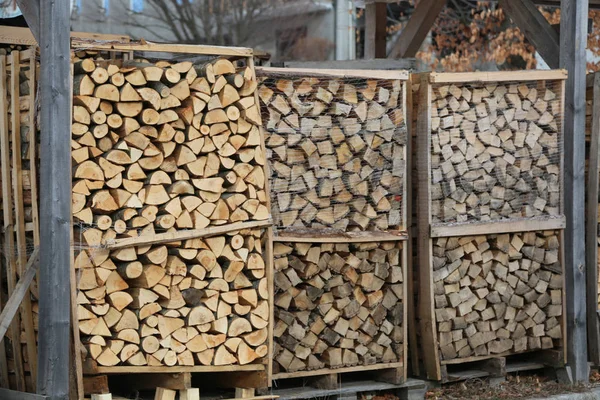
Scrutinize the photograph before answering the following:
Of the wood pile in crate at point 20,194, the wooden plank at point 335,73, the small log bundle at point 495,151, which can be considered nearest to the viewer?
the wood pile in crate at point 20,194

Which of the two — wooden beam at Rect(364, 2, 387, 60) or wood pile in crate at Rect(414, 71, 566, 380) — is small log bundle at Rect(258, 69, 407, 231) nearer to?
wood pile in crate at Rect(414, 71, 566, 380)

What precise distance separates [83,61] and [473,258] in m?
3.56

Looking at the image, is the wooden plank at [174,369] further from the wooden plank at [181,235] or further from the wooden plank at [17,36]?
the wooden plank at [17,36]

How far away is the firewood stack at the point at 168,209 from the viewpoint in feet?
22.1

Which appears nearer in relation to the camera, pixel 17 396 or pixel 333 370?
pixel 17 396

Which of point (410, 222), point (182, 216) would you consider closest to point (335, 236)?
point (410, 222)

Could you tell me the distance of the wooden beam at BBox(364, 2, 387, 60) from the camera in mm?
11383

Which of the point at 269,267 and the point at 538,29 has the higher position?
the point at 538,29

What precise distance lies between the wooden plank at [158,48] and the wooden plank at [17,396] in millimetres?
2178

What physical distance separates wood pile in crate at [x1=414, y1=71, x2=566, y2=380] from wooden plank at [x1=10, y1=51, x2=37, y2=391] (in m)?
3.03

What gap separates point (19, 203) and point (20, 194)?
60 mm

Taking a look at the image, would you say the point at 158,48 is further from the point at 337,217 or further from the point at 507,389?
the point at 507,389

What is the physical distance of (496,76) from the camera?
8.59 meters

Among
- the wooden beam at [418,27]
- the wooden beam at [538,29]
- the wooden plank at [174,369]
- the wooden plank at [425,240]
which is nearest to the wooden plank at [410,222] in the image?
the wooden plank at [425,240]
